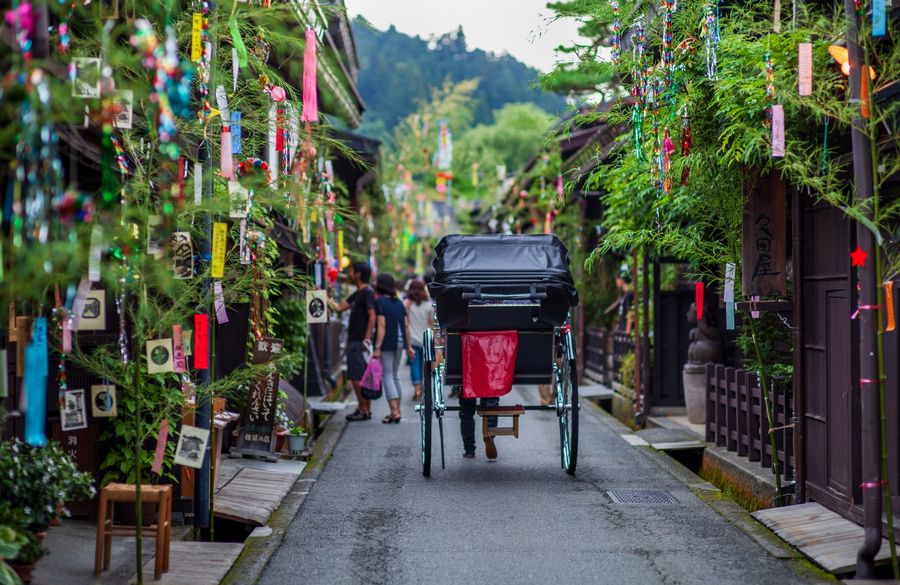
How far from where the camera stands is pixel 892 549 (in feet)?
20.6

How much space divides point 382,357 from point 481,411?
411 cm

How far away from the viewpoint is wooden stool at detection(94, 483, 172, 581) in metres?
6.44

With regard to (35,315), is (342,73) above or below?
above

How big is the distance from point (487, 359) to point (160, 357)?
14.0 feet

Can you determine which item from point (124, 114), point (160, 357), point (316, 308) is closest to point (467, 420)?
point (316, 308)

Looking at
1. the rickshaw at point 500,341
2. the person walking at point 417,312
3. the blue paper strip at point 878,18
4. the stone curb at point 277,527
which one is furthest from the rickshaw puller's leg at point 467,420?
the blue paper strip at point 878,18

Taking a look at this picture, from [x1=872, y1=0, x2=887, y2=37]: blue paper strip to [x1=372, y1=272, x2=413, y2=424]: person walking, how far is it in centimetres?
945

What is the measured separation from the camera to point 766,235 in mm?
8672

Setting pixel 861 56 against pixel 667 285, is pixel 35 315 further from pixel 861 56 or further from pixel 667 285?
pixel 667 285

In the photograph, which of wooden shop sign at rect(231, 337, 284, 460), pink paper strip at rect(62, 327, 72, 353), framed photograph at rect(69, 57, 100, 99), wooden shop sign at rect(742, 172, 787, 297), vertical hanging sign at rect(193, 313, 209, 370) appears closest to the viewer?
framed photograph at rect(69, 57, 100, 99)

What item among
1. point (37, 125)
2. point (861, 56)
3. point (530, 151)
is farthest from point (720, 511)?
point (530, 151)

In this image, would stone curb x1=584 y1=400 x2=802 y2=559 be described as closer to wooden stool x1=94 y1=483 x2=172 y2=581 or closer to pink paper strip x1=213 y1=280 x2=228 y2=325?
wooden stool x1=94 y1=483 x2=172 y2=581

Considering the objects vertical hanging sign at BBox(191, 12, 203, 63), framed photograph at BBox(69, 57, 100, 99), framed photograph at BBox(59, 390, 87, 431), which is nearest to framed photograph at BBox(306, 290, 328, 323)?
vertical hanging sign at BBox(191, 12, 203, 63)

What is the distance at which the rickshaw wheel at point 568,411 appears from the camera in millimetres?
10087
